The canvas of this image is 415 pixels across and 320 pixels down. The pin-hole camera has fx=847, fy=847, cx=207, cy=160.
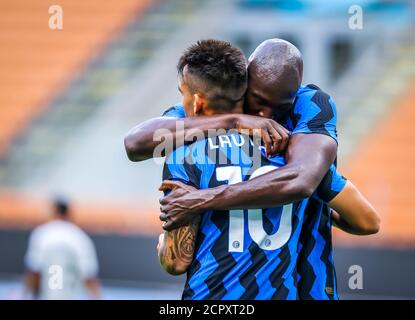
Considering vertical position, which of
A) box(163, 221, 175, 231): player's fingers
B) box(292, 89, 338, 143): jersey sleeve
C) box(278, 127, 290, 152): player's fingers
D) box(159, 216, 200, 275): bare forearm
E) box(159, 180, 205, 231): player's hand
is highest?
box(292, 89, 338, 143): jersey sleeve

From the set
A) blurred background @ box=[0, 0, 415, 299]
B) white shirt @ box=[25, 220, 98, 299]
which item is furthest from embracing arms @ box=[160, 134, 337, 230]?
blurred background @ box=[0, 0, 415, 299]

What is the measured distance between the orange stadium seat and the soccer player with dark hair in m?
9.93

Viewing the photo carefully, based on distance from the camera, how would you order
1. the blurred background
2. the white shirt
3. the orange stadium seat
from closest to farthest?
the white shirt, the blurred background, the orange stadium seat

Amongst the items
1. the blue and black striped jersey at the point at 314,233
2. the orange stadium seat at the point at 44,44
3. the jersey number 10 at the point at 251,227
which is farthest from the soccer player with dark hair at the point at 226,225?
the orange stadium seat at the point at 44,44

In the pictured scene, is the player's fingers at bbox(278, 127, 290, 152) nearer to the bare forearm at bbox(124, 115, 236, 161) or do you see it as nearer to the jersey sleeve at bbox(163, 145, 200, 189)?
the bare forearm at bbox(124, 115, 236, 161)

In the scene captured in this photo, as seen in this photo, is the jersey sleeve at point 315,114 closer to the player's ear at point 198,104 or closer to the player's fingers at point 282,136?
the player's fingers at point 282,136

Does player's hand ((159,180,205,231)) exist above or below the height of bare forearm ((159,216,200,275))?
above

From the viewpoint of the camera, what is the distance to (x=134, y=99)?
12.3 meters

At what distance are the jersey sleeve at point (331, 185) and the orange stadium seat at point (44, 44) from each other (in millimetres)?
10028

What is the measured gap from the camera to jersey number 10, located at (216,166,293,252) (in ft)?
10.4

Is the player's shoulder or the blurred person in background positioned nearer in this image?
the player's shoulder

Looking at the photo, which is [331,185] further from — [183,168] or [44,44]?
[44,44]

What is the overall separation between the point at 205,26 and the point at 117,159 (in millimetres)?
2415

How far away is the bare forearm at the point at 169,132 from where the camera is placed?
3207mm
